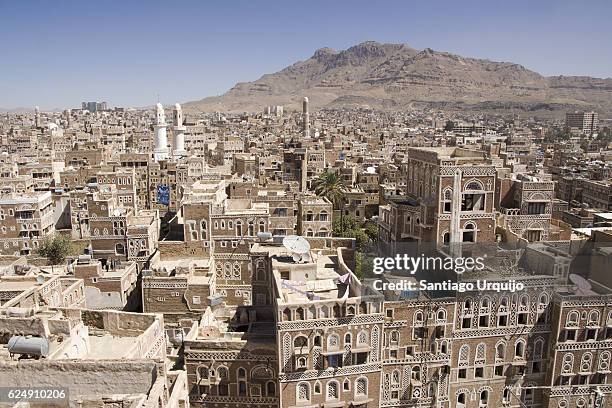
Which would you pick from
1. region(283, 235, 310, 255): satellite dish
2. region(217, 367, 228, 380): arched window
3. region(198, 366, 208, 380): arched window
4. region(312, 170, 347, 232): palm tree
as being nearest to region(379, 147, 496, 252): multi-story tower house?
region(283, 235, 310, 255): satellite dish

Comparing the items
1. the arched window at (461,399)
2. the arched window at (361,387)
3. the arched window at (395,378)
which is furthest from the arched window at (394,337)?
the arched window at (461,399)

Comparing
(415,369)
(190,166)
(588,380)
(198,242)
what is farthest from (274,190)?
(588,380)

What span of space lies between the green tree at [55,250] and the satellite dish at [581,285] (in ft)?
139

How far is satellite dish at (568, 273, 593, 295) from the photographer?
2736 cm

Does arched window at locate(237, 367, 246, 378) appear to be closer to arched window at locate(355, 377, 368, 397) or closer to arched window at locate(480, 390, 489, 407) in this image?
arched window at locate(355, 377, 368, 397)

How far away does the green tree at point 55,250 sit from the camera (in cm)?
4706

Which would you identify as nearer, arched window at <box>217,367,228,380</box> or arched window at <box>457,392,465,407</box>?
arched window at <box>217,367,228,380</box>

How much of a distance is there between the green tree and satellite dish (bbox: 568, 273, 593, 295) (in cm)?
4228

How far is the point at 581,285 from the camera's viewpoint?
27.7 meters

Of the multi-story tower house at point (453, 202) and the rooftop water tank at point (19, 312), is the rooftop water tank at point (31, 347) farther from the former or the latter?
the multi-story tower house at point (453, 202)

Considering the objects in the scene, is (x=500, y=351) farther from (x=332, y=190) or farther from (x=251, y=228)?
(x=332, y=190)

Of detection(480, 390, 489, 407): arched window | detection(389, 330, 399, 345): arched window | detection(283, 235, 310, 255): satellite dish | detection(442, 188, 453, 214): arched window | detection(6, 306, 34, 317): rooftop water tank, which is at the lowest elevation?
detection(480, 390, 489, 407): arched window

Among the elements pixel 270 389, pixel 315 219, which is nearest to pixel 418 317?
pixel 270 389

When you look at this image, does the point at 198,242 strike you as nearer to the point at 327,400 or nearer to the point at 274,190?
the point at 274,190
